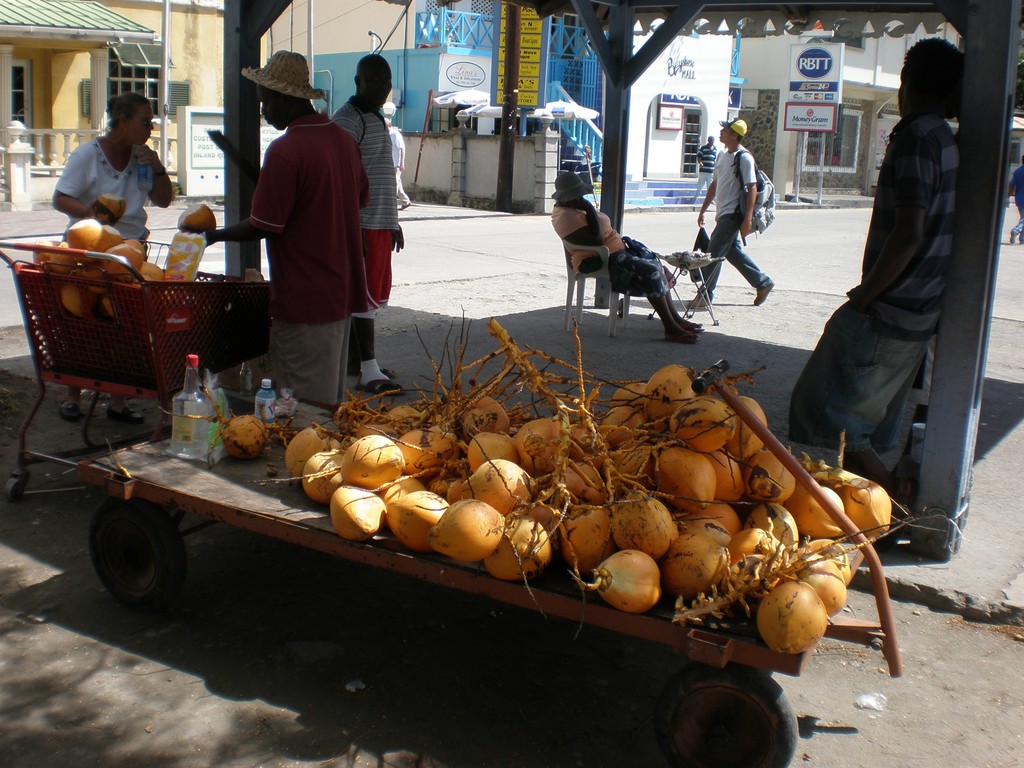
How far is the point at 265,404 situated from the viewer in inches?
162

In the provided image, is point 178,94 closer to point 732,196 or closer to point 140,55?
point 140,55

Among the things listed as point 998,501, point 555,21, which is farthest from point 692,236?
point 998,501

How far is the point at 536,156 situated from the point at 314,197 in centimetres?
1987

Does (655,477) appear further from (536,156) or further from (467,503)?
(536,156)

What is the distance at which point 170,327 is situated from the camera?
4266 mm

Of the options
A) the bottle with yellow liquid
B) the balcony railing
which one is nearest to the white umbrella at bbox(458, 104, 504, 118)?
the balcony railing

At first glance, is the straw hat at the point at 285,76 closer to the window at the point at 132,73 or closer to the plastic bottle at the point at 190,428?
the plastic bottle at the point at 190,428

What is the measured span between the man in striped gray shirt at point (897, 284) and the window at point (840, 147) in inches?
1369

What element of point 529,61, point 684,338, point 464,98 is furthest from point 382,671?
point 464,98

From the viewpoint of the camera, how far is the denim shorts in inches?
168

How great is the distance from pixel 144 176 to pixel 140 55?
76.0 ft

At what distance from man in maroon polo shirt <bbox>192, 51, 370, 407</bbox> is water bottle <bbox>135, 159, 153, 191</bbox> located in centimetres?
123

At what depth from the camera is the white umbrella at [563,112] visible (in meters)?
25.9

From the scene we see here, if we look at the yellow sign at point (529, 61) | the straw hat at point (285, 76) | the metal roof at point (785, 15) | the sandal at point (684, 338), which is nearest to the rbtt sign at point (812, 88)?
the yellow sign at point (529, 61)
